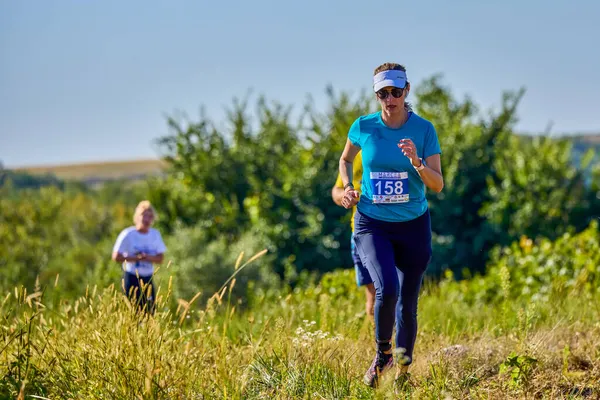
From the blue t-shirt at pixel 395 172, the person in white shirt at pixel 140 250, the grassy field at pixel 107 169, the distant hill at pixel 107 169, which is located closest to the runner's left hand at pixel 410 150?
the blue t-shirt at pixel 395 172

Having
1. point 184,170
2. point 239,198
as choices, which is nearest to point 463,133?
point 239,198

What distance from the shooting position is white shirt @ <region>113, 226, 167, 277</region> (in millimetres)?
7449

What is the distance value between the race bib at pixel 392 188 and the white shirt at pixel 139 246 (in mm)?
3416

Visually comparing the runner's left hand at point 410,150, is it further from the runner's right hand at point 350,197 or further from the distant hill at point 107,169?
the distant hill at point 107,169

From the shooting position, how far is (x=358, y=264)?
568cm

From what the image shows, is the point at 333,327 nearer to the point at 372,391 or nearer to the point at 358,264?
the point at 358,264

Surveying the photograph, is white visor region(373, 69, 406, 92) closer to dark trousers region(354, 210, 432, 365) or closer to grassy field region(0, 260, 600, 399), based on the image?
dark trousers region(354, 210, 432, 365)

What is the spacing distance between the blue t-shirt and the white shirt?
3.37 m

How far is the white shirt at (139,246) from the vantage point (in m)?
7.45

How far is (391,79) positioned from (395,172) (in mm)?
532

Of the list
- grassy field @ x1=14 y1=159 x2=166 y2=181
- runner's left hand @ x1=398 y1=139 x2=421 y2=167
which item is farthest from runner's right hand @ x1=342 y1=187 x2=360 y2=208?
grassy field @ x1=14 y1=159 x2=166 y2=181

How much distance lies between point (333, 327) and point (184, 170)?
1611 cm

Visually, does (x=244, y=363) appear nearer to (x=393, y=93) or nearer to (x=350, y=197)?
(x=350, y=197)

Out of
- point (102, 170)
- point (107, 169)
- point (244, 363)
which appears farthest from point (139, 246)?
point (107, 169)
